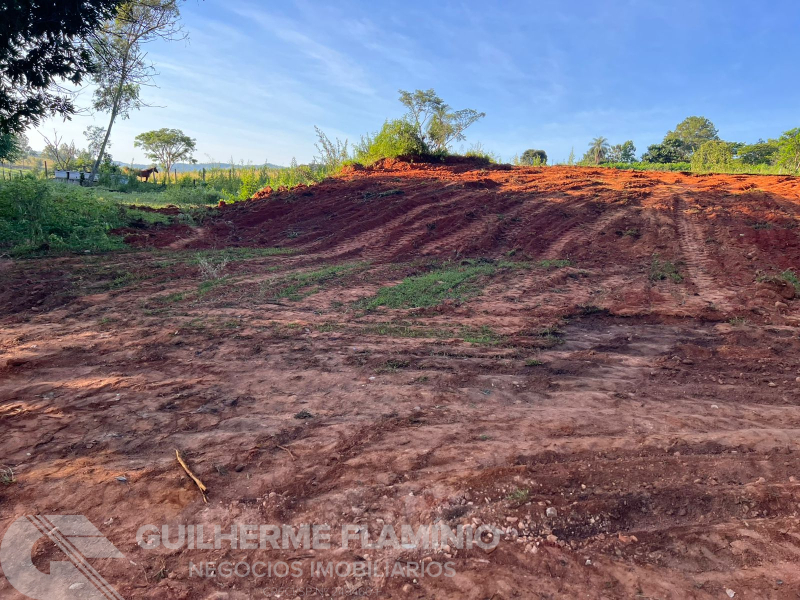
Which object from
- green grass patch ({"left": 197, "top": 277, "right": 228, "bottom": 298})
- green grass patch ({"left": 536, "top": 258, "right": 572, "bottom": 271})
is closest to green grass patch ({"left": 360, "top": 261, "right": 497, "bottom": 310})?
green grass patch ({"left": 536, "top": 258, "right": 572, "bottom": 271})

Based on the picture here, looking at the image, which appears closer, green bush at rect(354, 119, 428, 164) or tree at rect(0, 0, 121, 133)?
tree at rect(0, 0, 121, 133)

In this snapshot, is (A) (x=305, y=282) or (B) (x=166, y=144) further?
(B) (x=166, y=144)

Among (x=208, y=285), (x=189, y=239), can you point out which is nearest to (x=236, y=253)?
(x=189, y=239)

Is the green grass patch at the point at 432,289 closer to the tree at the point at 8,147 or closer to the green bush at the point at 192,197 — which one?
the green bush at the point at 192,197

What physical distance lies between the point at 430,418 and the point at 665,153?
41.1 meters

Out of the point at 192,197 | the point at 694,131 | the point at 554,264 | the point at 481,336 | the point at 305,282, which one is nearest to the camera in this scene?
the point at 481,336

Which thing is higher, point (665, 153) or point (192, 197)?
point (665, 153)

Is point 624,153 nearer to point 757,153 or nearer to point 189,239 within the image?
point 757,153

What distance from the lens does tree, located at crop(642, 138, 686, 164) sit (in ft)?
116

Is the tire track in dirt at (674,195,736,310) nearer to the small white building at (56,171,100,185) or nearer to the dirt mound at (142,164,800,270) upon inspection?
the dirt mound at (142,164,800,270)

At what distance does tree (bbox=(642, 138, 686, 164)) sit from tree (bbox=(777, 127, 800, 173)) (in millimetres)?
12163

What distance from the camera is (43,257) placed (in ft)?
26.8

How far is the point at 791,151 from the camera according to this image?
72.8ft

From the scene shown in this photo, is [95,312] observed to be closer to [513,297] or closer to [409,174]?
[513,297]
